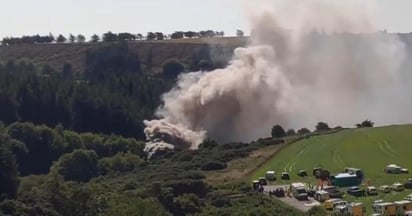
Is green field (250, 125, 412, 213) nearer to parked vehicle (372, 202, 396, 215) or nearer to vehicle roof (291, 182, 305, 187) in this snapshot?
vehicle roof (291, 182, 305, 187)

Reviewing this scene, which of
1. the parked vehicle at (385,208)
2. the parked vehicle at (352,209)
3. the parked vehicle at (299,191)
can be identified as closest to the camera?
the parked vehicle at (352,209)

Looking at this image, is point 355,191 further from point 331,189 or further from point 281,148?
point 281,148

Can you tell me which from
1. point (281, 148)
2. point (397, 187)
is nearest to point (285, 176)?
point (397, 187)

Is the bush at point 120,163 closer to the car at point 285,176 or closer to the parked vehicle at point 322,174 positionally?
the car at point 285,176

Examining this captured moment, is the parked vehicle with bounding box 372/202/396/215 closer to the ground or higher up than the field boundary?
closer to the ground

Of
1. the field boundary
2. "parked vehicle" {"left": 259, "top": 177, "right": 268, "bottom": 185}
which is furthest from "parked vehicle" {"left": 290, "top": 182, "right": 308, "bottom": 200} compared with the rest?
the field boundary

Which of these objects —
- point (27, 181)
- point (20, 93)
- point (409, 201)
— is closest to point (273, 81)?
point (20, 93)

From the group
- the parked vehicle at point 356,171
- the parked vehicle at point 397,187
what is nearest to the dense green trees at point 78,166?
the parked vehicle at point 356,171
